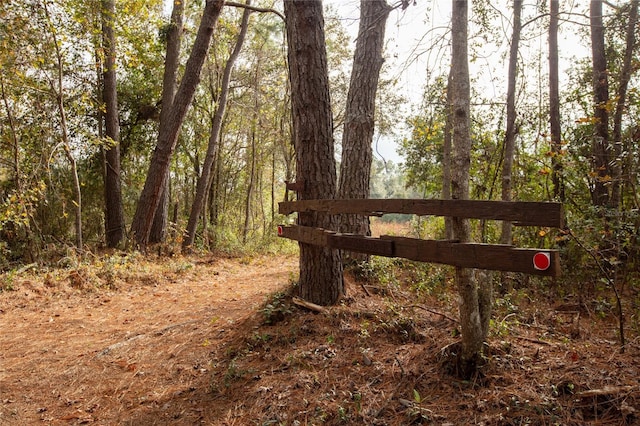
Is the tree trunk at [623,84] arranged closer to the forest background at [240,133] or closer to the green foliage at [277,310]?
the forest background at [240,133]

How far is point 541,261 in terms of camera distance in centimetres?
240

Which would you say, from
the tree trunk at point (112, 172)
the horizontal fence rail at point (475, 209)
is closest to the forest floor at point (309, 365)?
the horizontal fence rail at point (475, 209)

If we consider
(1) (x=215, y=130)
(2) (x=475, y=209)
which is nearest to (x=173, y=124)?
(1) (x=215, y=130)

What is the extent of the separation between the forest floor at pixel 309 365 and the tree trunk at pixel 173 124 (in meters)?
3.33

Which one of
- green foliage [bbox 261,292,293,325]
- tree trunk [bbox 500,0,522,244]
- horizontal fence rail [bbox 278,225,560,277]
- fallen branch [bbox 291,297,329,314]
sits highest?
tree trunk [bbox 500,0,522,244]

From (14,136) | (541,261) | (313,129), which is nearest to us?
(541,261)

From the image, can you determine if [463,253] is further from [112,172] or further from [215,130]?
[112,172]

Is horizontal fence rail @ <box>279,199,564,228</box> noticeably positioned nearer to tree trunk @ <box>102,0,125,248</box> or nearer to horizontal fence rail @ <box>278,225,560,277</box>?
horizontal fence rail @ <box>278,225,560,277</box>

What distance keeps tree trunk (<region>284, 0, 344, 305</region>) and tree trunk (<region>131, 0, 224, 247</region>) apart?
4315mm

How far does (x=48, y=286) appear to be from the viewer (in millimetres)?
7625

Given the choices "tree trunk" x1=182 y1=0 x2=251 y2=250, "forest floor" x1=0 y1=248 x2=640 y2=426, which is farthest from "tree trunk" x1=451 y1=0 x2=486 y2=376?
"tree trunk" x1=182 y1=0 x2=251 y2=250

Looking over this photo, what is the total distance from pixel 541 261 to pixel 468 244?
1.61 ft

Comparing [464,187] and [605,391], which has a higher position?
[464,187]

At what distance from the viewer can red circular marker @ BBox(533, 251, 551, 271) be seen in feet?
7.79
